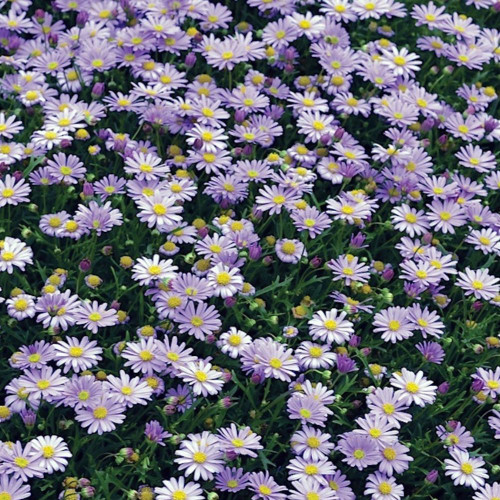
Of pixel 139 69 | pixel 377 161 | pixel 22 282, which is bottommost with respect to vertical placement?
pixel 22 282

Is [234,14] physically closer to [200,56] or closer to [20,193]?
[200,56]

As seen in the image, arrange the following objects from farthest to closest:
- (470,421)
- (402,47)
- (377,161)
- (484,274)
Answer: (402,47) < (377,161) < (484,274) < (470,421)

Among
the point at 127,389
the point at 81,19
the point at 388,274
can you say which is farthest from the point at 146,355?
the point at 81,19

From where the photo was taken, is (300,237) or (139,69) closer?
(300,237)

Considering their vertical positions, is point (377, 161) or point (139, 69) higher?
point (139, 69)

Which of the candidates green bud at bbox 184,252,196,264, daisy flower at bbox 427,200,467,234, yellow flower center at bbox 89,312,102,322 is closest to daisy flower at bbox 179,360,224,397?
yellow flower center at bbox 89,312,102,322

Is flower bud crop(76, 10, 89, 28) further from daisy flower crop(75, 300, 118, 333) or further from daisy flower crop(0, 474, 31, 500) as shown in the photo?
daisy flower crop(0, 474, 31, 500)

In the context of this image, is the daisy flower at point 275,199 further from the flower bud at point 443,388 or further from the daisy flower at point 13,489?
the daisy flower at point 13,489

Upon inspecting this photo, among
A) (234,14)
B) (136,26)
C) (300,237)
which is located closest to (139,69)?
(136,26)

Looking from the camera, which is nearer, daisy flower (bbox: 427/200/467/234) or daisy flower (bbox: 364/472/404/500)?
daisy flower (bbox: 364/472/404/500)
